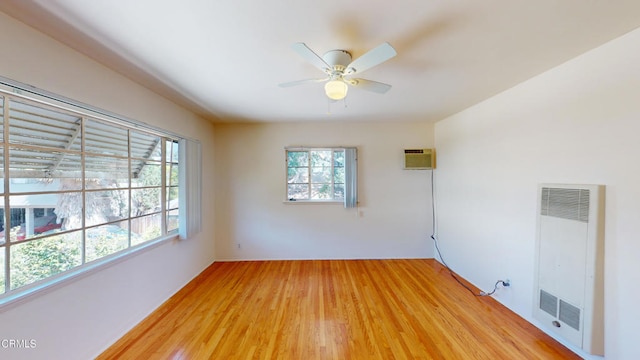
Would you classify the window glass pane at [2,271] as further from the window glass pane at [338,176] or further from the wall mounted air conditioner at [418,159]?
the wall mounted air conditioner at [418,159]

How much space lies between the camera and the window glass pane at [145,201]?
2498mm

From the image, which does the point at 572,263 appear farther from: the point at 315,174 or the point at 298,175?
the point at 298,175

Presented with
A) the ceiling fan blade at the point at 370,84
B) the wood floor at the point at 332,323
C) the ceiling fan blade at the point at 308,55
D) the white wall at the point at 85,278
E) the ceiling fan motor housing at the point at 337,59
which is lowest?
the wood floor at the point at 332,323

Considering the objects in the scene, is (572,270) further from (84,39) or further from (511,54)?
(84,39)

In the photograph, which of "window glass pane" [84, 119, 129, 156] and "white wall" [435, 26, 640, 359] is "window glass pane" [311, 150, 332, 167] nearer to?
"white wall" [435, 26, 640, 359]

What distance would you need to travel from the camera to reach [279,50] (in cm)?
179

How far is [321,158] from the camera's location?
13.9ft

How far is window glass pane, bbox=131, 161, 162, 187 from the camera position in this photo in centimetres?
252

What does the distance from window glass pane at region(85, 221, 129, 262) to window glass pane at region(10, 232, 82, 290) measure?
0.30ft

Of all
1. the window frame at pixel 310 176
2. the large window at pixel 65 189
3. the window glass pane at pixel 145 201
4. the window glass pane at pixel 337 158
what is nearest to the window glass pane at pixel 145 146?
the large window at pixel 65 189

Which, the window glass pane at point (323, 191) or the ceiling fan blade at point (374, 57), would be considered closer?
the ceiling fan blade at point (374, 57)

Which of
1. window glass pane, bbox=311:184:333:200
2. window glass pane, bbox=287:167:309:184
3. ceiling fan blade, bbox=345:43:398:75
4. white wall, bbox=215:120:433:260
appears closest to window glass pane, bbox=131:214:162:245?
white wall, bbox=215:120:433:260

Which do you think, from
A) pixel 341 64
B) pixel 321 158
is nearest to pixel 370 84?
pixel 341 64

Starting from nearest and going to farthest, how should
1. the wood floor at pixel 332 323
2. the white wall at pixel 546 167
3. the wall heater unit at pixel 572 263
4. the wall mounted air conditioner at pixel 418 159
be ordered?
1. the white wall at pixel 546 167
2. the wall heater unit at pixel 572 263
3. the wood floor at pixel 332 323
4. the wall mounted air conditioner at pixel 418 159
